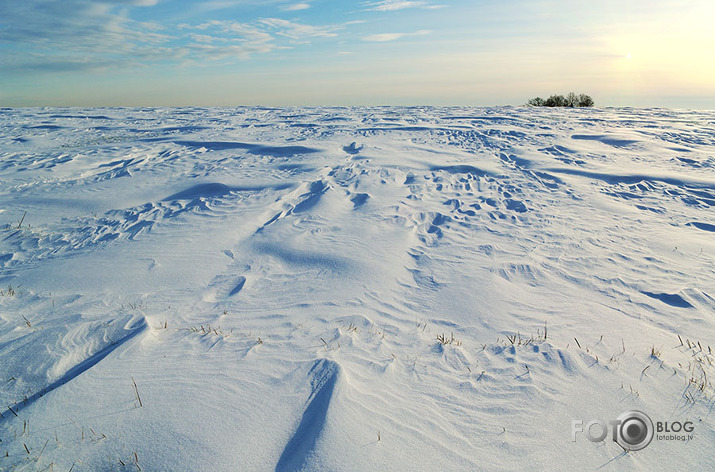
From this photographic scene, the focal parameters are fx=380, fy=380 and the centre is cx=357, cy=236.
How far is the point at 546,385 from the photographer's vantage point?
2.51m

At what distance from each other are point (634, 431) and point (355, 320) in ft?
6.51

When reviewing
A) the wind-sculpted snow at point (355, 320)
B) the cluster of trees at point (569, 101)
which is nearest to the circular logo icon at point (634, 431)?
the wind-sculpted snow at point (355, 320)

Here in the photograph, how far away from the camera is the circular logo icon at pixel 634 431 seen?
2.06 metres

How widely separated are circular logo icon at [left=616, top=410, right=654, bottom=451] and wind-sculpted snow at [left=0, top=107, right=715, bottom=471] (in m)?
0.05

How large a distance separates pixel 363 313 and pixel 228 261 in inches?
77.2

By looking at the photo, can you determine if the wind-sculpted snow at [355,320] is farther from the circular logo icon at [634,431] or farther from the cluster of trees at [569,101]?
the cluster of trees at [569,101]

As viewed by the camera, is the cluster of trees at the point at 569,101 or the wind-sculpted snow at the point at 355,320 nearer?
the wind-sculpted snow at the point at 355,320

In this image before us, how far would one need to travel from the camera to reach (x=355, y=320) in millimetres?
3281

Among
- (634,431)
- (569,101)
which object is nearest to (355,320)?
(634,431)

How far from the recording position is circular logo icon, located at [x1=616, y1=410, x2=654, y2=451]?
6.76 feet

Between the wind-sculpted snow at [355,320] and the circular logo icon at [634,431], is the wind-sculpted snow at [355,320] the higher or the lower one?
the higher one

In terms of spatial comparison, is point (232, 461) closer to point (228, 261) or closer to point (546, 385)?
point (546, 385)

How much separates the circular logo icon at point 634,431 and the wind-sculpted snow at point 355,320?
0.05m

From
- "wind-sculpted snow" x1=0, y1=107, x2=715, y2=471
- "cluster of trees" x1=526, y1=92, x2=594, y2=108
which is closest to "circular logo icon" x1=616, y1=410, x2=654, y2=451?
"wind-sculpted snow" x1=0, y1=107, x2=715, y2=471
